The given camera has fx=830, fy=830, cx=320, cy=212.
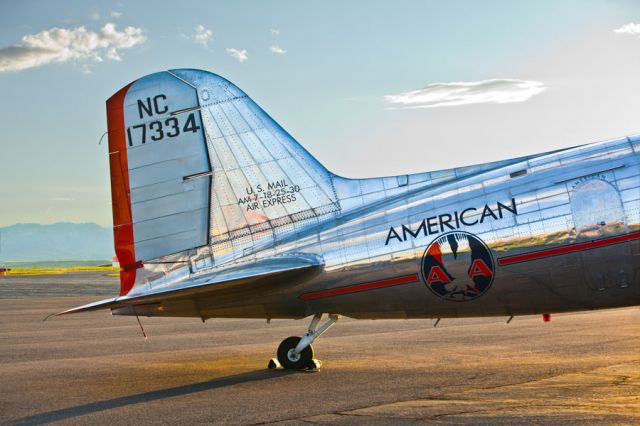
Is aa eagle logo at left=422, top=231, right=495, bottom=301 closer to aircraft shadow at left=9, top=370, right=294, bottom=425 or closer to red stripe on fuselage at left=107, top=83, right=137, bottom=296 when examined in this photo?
aircraft shadow at left=9, top=370, right=294, bottom=425

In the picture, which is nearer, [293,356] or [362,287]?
[362,287]

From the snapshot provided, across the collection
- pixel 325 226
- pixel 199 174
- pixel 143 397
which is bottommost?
pixel 143 397

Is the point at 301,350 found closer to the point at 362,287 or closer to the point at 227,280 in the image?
the point at 362,287

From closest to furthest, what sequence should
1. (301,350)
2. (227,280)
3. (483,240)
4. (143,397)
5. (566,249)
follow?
(143,397), (566,249), (483,240), (227,280), (301,350)

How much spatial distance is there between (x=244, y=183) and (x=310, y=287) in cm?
229

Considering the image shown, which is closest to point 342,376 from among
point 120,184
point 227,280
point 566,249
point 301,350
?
point 301,350

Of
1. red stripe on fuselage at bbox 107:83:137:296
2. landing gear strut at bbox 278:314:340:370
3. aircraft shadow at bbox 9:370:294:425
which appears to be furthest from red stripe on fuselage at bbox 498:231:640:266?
red stripe on fuselage at bbox 107:83:137:296

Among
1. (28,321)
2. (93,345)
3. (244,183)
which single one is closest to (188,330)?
(93,345)

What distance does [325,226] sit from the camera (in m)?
14.0

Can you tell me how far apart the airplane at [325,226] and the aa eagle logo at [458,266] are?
22 millimetres

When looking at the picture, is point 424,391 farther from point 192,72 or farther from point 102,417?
point 192,72

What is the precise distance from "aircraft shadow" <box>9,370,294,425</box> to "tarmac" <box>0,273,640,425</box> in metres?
0.02

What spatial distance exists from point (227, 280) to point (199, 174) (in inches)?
99.8

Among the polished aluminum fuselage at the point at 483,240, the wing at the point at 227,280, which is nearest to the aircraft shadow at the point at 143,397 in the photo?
the polished aluminum fuselage at the point at 483,240
